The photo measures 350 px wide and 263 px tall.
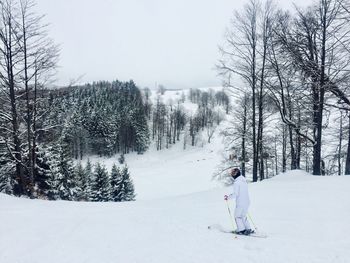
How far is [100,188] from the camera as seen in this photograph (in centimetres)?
4162

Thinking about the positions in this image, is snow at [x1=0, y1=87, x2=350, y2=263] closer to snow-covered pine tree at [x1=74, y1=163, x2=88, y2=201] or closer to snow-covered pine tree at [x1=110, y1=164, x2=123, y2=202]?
snow-covered pine tree at [x1=74, y1=163, x2=88, y2=201]

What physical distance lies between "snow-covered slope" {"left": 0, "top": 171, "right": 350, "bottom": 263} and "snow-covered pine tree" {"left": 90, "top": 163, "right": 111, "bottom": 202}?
91.9 feet

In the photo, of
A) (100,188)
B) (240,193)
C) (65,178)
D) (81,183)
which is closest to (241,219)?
(240,193)

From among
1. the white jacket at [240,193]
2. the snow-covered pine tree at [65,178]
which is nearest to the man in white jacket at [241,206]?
the white jacket at [240,193]

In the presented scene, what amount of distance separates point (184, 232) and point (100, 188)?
34.4 m

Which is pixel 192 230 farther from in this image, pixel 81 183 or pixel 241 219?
pixel 81 183

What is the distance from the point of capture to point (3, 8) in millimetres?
15398

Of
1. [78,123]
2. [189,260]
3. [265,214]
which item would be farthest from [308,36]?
[78,123]

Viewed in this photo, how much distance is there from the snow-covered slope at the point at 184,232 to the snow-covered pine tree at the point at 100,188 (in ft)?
91.9

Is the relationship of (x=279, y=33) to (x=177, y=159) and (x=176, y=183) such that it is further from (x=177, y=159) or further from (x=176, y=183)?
(x=177, y=159)

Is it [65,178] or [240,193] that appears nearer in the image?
[240,193]

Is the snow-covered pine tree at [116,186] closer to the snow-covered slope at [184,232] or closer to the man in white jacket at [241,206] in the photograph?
the snow-covered slope at [184,232]

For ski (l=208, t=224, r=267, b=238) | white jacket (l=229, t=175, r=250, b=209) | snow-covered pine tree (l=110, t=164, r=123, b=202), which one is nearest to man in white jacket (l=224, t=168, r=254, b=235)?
white jacket (l=229, t=175, r=250, b=209)

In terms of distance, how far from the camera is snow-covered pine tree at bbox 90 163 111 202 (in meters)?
41.3
